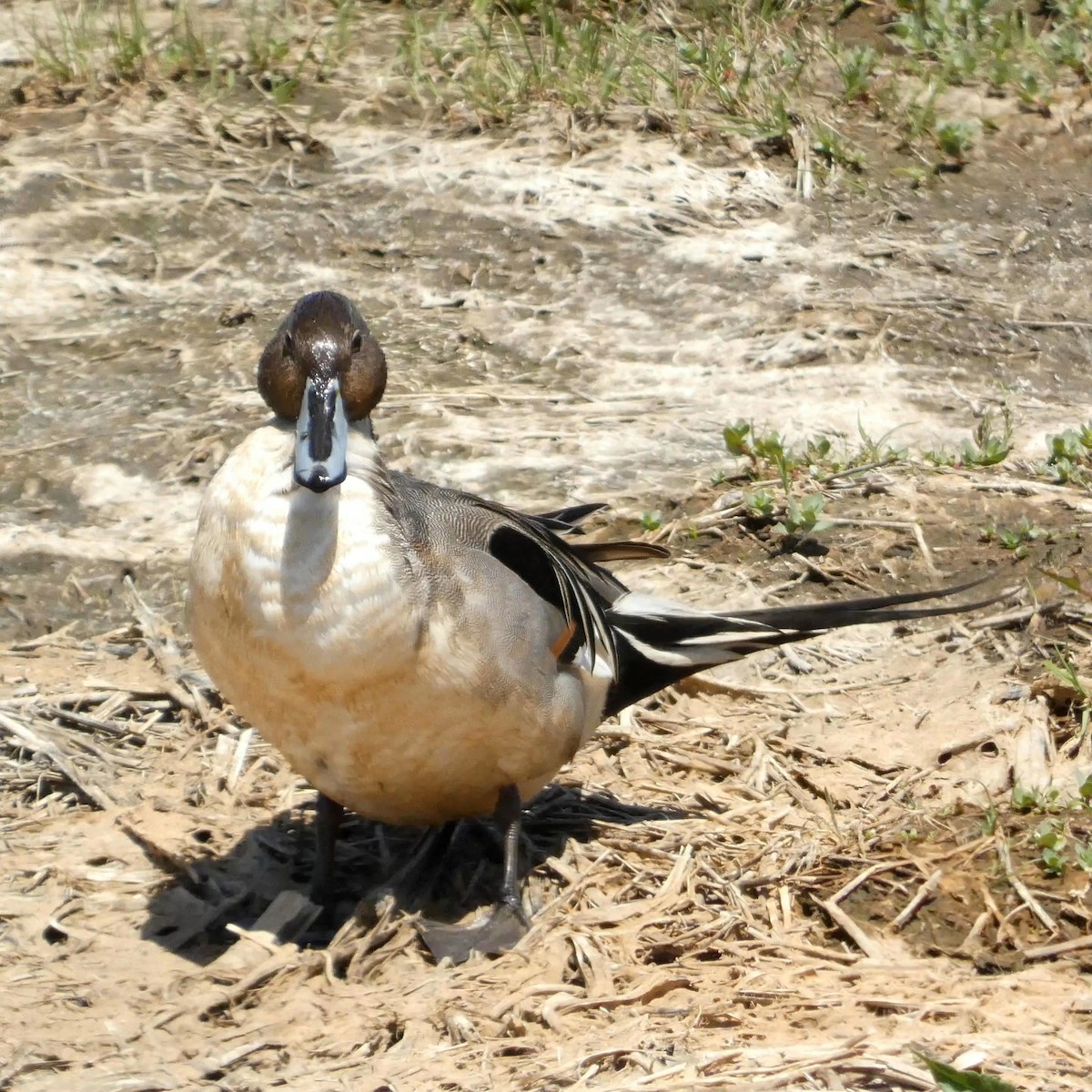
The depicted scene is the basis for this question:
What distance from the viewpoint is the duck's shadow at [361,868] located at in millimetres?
3842

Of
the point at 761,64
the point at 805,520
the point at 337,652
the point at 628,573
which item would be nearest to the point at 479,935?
the point at 337,652

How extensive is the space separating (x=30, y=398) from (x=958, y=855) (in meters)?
3.82

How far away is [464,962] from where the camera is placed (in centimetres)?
356

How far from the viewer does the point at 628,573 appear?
523cm

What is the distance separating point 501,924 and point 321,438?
1.17 m

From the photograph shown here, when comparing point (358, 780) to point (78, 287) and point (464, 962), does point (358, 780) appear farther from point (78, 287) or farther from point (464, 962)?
point (78, 287)

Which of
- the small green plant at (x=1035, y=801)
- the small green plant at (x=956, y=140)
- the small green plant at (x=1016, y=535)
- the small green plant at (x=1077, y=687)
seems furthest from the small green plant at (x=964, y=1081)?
the small green plant at (x=956, y=140)

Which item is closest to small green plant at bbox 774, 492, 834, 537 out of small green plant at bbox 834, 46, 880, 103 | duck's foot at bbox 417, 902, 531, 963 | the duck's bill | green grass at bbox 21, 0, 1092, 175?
duck's foot at bbox 417, 902, 531, 963

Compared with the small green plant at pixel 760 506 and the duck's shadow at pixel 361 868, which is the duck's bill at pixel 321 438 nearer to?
the duck's shadow at pixel 361 868

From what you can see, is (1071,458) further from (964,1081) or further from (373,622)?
(964,1081)

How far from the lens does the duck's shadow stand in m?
3.84

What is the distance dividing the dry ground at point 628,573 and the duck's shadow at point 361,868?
0.05ft

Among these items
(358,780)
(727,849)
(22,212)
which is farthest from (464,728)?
(22,212)

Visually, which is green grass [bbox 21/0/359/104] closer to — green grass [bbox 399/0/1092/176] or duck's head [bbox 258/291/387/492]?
green grass [bbox 399/0/1092/176]
